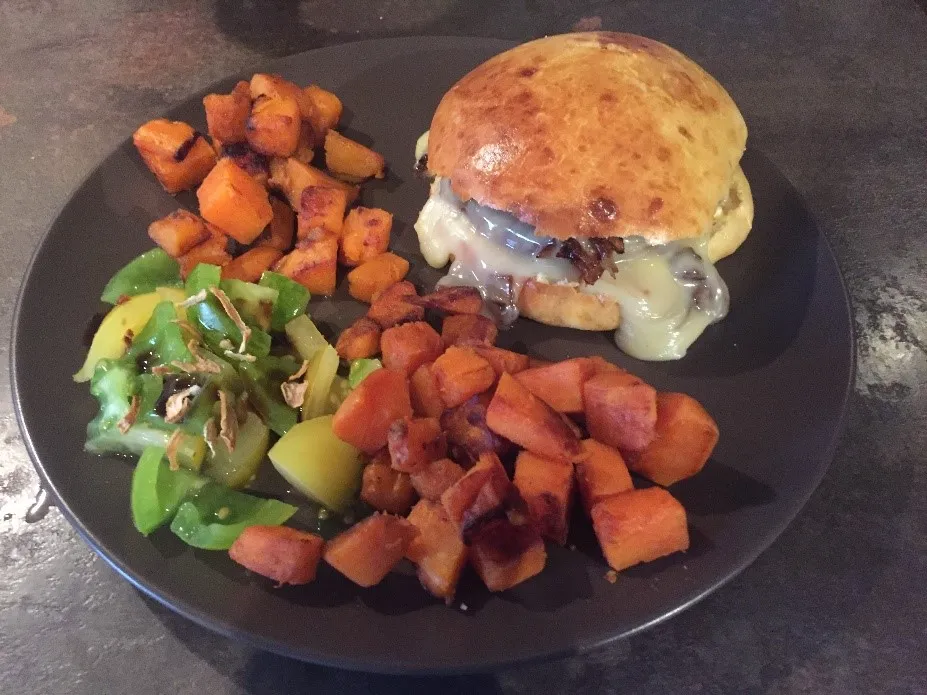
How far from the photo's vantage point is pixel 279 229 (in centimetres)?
242

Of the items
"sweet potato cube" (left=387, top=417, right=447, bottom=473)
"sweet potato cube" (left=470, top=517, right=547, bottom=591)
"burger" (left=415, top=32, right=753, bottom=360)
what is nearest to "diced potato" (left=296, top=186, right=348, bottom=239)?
"burger" (left=415, top=32, right=753, bottom=360)

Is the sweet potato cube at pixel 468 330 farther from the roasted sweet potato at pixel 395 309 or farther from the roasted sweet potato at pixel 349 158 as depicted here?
the roasted sweet potato at pixel 349 158

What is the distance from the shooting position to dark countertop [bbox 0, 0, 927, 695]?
5.91 feet

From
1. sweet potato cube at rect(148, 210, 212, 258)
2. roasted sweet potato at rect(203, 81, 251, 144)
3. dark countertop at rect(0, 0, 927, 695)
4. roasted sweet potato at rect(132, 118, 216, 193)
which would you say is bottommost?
dark countertop at rect(0, 0, 927, 695)

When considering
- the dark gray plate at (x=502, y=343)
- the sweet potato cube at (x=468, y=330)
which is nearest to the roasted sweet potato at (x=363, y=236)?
the dark gray plate at (x=502, y=343)

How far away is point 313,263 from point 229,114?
0.61 metres

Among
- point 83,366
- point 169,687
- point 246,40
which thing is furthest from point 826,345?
point 246,40

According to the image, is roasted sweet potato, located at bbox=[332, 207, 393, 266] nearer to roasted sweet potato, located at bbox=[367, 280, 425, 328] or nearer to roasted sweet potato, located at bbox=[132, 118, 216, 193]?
roasted sweet potato, located at bbox=[367, 280, 425, 328]

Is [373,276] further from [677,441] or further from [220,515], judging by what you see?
[677,441]

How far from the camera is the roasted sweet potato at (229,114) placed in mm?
2389

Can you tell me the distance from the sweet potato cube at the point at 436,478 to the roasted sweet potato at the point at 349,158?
1.30 meters

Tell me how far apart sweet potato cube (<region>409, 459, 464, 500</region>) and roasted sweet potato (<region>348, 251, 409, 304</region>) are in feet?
2.54

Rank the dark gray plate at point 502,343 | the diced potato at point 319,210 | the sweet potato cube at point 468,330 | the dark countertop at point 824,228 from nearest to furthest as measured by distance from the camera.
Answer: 1. the dark gray plate at point 502,343
2. the dark countertop at point 824,228
3. the sweet potato cube at point 468,330
4. the diced potato at point 319,210

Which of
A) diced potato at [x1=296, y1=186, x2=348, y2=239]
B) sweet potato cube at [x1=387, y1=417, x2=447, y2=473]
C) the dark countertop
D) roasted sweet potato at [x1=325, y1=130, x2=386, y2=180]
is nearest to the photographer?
sweet potato cube at [x1=387, y1=417, x2=447, y2=473]
